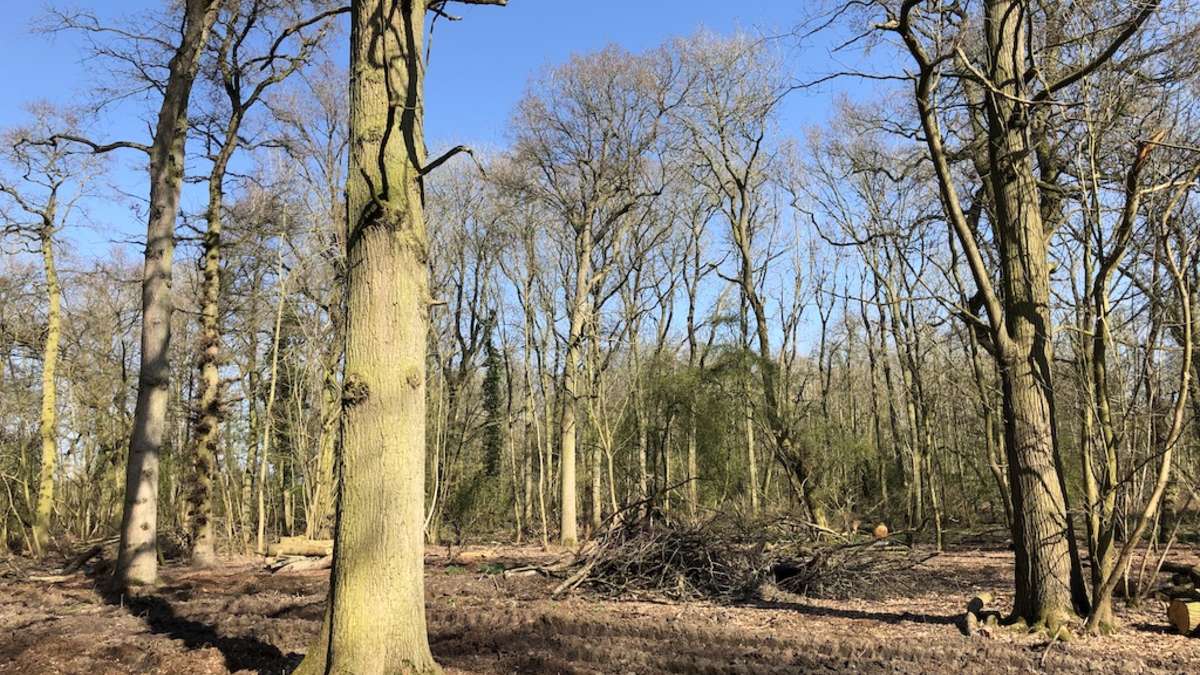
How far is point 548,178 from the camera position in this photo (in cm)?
2000

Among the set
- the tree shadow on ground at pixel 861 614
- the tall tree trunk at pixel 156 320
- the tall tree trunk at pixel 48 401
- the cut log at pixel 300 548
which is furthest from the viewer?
the tall tree trunk at pixel 48 401

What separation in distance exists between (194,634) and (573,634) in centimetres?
294

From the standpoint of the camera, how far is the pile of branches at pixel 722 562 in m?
9.05

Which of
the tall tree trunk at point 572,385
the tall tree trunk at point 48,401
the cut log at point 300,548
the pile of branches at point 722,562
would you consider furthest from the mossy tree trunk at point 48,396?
the pile of branches at point 722,562

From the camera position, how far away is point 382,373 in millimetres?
3631

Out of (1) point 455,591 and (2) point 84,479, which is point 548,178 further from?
(2) point 84,479

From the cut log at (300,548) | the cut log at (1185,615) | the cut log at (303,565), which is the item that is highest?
the cut log at (1185,615)

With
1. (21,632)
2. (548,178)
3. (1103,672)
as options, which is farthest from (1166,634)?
(548,178)

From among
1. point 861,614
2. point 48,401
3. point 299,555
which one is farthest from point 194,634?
point 48,401

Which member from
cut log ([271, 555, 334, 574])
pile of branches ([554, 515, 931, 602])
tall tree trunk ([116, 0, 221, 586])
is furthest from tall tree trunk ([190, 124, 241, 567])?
pile of branches ([554, 515, 931, 602])

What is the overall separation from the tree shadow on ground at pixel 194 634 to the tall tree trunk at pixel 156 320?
478 millimetres

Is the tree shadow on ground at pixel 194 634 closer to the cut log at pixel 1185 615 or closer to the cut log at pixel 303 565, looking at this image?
the cut log at pixel 303 565

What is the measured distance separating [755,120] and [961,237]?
12953mm

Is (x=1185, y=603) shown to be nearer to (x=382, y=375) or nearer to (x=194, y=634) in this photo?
(x=382, y=375)
